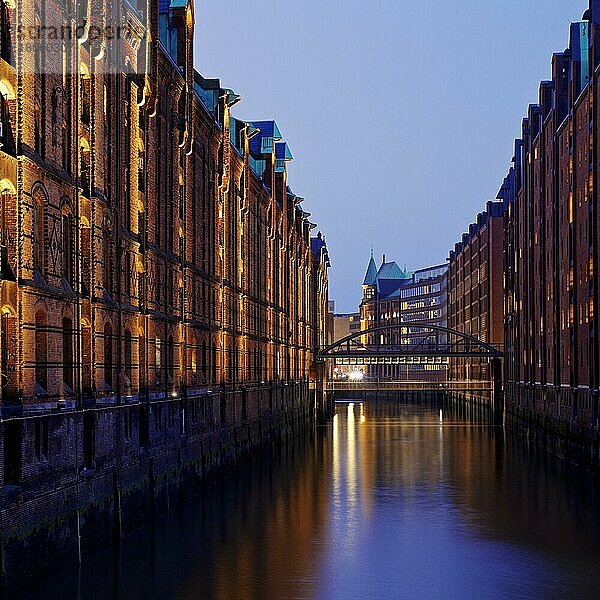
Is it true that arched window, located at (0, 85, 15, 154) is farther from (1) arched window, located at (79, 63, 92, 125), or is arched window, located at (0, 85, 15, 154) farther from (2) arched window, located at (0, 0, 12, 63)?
(1) arched window, located at (79, 63, 92, 125)

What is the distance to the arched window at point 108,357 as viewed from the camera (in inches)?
1216

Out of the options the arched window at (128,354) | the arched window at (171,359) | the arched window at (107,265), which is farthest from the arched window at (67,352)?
the arched window at (171,359)

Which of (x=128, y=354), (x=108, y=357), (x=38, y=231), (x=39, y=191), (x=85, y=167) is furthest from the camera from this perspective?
(x=128, y=354)

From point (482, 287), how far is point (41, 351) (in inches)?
3654

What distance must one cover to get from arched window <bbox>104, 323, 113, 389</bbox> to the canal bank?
0.88m

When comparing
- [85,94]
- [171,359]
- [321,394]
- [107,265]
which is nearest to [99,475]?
[107,265]

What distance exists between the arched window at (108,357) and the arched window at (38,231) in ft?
19.8

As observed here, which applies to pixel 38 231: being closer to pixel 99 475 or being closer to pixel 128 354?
pixel 99 475

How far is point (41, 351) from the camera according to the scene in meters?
25.0

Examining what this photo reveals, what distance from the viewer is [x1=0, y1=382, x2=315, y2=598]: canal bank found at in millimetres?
22297

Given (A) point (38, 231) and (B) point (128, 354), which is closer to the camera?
(A) point (38, 231)

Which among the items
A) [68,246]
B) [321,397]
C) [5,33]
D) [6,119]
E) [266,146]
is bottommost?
[321,397]

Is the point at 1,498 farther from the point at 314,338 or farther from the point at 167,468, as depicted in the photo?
the point at 314,338

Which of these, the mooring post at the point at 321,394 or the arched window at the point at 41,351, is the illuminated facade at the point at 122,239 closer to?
the arched window at the point at 41,351
